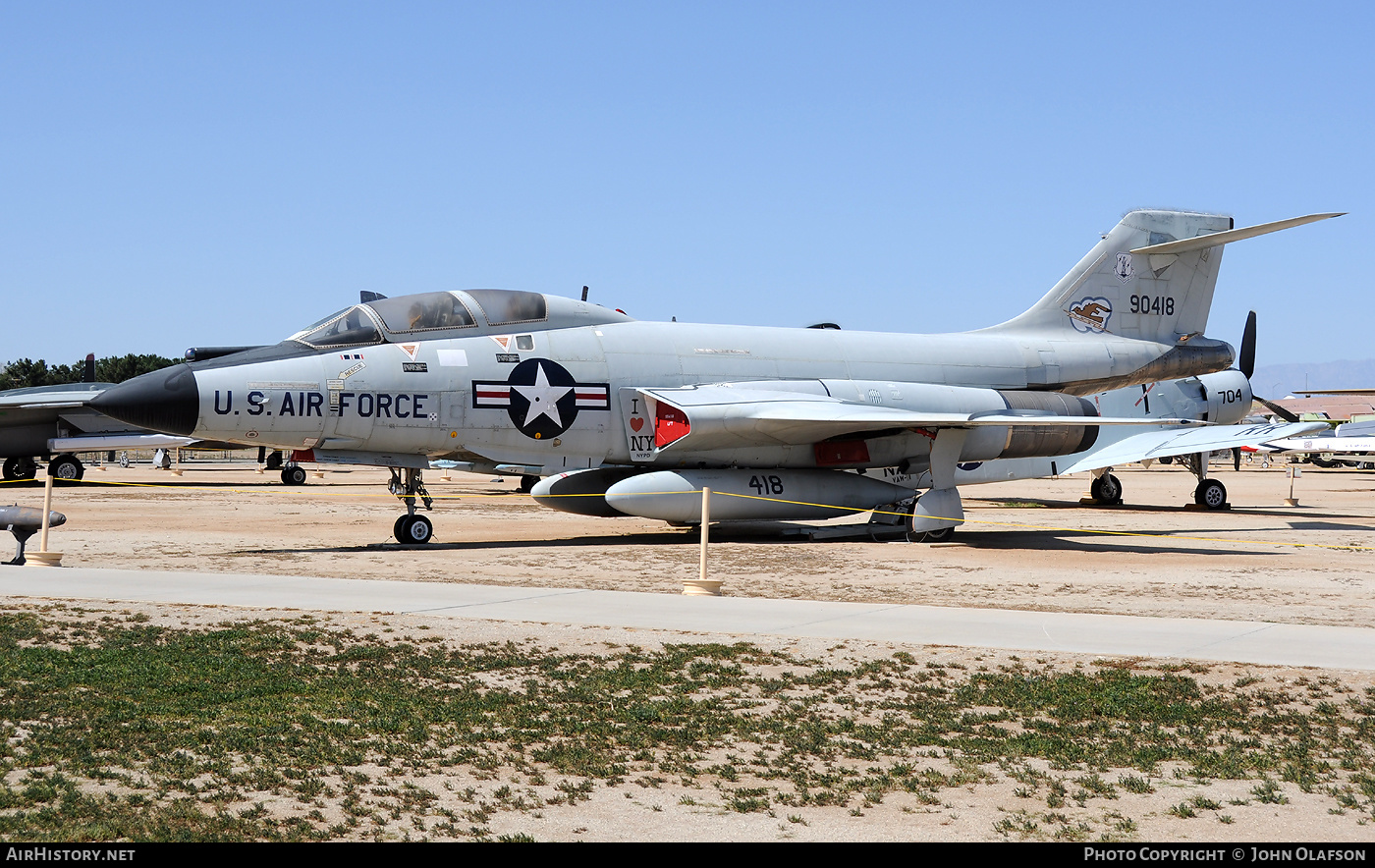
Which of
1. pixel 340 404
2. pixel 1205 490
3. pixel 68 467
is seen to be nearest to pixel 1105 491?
pixel 1205 490

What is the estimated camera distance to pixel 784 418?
1812 cm

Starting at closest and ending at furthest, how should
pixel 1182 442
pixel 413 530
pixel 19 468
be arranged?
pixel 413 530, pixel 1182 442, pixel 19 468

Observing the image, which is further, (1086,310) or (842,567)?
(1086,310)

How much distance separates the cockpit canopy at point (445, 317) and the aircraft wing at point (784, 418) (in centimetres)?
183

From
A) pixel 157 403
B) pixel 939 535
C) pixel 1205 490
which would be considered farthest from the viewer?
pixel 1205 490

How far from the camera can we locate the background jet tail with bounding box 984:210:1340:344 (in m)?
23.4

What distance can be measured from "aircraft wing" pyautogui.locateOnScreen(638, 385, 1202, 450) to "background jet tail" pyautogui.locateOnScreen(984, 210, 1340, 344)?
4.54 meters

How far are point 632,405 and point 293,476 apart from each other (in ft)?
76.3

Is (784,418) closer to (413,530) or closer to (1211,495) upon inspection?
(413,530)

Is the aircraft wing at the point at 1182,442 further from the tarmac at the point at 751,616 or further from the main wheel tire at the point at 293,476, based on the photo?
the main wheel tire at the point at 293,476

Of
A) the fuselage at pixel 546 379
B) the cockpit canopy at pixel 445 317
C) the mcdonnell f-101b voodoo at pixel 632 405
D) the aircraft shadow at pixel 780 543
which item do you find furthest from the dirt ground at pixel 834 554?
the cockpit canopy at pixel 445 317

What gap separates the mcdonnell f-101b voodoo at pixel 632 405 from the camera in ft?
54.6

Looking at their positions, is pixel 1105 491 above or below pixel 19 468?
above

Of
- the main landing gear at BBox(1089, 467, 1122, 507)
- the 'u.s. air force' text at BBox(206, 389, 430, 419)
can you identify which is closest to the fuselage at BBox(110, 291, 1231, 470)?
the 'u.s. air force' text at BBox(206, 389, 430, 419)
